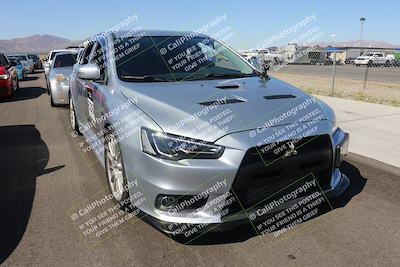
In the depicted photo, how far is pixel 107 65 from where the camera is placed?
4559mm

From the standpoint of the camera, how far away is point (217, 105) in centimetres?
348

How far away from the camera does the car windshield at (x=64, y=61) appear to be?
11700 millimetres

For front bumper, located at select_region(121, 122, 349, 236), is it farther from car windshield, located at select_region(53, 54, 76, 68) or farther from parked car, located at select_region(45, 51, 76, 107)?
car windshield, located at select_region(53, 54, 76, 68)

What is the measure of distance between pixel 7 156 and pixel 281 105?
4363 mm

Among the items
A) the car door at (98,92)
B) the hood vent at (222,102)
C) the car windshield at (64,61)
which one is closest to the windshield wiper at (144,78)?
the car door at (98,92)

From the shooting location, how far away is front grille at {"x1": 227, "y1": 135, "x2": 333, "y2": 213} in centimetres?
308

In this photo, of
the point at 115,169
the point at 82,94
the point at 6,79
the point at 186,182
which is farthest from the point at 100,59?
the point at 6,79

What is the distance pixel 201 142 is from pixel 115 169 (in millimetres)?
1227

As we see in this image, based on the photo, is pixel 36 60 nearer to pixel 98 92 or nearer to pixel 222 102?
pixel 98 92

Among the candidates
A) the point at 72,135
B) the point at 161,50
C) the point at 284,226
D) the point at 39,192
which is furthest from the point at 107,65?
the point at 72,135

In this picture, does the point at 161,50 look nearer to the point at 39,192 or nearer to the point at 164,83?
the point at 164,83

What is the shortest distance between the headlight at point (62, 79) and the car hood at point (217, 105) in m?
6.65

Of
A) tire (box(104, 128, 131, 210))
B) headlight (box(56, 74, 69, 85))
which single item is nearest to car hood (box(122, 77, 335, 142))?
tire (box(104, 128, 131, 210))

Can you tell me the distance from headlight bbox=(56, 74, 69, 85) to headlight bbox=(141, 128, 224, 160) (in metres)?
7.75
